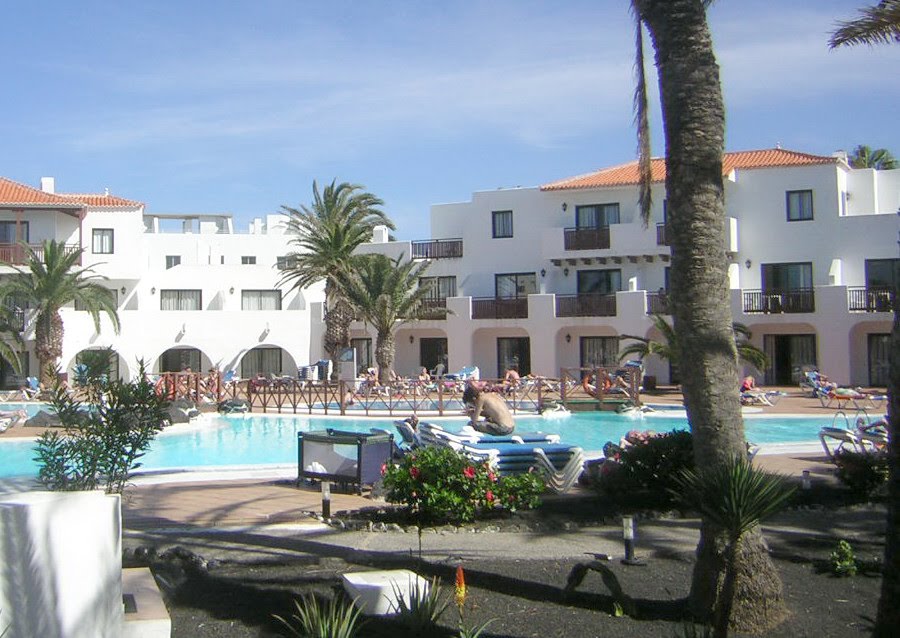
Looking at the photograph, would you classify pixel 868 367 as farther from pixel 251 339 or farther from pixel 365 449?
pixel 365 449

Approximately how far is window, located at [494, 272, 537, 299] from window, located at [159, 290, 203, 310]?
43.2ft

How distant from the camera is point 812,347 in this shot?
3441cm

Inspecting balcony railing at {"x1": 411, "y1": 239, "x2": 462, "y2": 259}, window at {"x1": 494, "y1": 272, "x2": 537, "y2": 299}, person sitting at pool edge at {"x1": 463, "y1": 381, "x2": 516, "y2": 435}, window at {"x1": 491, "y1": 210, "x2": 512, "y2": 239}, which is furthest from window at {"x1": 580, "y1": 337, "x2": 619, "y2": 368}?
person sitting at pool edge at {"x1": 463, "y1": 381, "x2": 516, "y2": 435}

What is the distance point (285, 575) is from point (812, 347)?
31.0m

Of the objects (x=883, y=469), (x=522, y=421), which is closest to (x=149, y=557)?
(x=883, y=469)

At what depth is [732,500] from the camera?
17.3 feet

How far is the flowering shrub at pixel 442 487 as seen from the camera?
9.04 meters

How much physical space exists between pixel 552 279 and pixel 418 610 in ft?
106

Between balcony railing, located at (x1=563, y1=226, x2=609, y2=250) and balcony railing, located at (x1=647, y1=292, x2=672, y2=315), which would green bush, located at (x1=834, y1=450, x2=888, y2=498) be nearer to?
balcony railing, located at (x1=647, y1=292, x2=672, y2=315)

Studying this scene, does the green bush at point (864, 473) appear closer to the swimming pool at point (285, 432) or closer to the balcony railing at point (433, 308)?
the swimming pool at point (285, 432)

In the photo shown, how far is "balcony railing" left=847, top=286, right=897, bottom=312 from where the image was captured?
31491mm

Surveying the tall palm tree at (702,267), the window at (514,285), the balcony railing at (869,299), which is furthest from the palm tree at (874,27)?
the window at (514,285)

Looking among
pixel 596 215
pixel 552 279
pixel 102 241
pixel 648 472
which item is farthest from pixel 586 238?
pixel 648 472

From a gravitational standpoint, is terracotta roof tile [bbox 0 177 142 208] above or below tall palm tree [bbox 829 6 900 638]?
above
